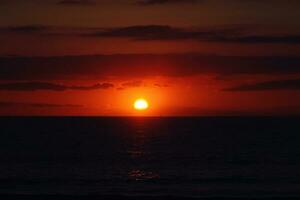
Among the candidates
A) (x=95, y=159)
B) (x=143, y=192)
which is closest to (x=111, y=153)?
(x=95, y=159)

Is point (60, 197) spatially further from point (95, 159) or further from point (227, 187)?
point (95, 159)

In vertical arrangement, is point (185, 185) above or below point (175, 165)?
below

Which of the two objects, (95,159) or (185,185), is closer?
(185,185)

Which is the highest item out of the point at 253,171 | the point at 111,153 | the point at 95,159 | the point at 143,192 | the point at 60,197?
the point at 111,153

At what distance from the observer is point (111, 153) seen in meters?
70.8

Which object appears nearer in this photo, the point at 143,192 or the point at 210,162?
the point at 143,192

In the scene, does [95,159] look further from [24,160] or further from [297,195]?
[297,195]

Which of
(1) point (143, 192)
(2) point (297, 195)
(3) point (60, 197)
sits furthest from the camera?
(1) point (143, 192)

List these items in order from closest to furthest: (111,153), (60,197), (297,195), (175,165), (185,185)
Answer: (60,197) → (297,195) → (185,185) → (175,165) → (111,153)

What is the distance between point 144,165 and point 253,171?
423 inches

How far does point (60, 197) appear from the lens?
31.2 meters

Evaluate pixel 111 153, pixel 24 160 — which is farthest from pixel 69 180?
pixel 111 153

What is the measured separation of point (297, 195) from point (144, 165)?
77.9 feet

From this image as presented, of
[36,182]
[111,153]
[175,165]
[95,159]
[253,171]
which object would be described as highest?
[111,153]
